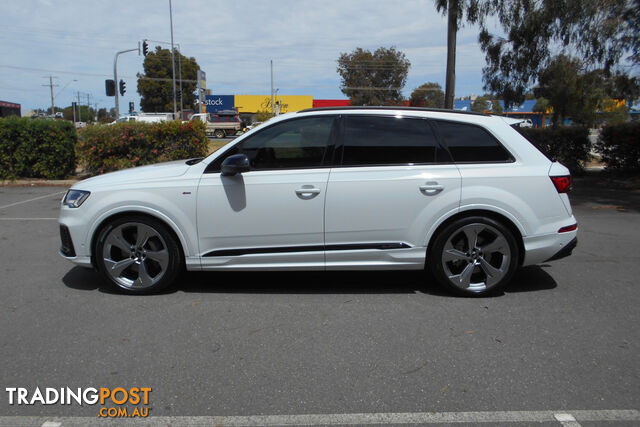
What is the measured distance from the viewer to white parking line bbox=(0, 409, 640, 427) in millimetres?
2916

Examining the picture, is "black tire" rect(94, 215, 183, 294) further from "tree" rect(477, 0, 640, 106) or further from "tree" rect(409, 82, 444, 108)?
"tree" rect(409, 82, 444, 108)

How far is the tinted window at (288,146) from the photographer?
4883 mm

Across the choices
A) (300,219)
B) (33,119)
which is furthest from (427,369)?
(33,119)

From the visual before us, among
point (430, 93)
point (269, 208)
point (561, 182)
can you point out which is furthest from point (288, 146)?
→ point (430, 93)

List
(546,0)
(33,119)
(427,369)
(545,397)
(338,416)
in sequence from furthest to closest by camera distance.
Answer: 1. (33,119)
2. (546,0)
3. (427,369)
4. (545,397)
5. (338,416)

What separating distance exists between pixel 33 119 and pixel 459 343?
13209 millimetres

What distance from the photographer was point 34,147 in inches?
532

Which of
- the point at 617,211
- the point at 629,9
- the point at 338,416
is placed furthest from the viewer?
the point at 629,9

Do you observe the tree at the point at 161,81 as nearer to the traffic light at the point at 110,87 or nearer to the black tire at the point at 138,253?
the traffic light at the point at 110,87

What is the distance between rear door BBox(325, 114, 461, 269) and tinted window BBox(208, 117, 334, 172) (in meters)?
0.20

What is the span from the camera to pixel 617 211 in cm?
995

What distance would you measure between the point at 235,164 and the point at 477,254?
239 centimetres

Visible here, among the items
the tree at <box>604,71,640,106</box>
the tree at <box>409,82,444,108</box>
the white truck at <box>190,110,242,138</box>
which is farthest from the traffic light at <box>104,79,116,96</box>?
the tree at <box>409,82,444,108</box>

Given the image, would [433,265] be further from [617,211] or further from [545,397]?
[617,211]
